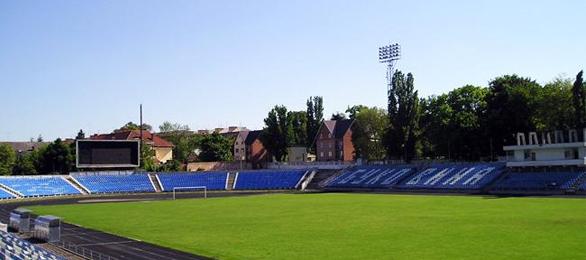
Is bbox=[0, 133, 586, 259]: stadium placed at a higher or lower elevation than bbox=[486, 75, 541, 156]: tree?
lower

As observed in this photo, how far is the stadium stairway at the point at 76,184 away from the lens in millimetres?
90938

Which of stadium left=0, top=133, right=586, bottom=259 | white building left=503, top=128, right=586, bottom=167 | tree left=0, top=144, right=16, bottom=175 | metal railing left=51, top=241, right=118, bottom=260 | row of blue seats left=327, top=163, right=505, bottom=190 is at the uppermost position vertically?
tree left=0, top=144, right=16, bottom=175

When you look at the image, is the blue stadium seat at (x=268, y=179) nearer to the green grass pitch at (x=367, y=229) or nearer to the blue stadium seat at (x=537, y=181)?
the blue stadium seat at (x=537, y=181)

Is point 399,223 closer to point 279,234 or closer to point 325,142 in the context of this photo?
point 279,234

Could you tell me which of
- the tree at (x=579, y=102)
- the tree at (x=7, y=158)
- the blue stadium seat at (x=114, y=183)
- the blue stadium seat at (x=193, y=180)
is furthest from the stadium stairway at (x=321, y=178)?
the tree at (x=7, y=158)

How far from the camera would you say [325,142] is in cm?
12475

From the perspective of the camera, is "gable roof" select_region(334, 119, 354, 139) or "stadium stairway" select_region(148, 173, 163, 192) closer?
"stadium stairway" select_region(148, 173, 163, 192)

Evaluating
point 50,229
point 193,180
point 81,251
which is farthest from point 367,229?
point 193,180

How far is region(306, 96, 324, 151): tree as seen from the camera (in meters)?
128

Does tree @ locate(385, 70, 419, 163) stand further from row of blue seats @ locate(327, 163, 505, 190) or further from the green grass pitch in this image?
the green grass pitch

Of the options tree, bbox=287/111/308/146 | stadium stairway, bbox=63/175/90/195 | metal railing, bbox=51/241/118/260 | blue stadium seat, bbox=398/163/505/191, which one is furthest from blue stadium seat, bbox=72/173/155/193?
metal railing, bbox=51/241/118/260

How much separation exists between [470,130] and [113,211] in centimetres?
5335

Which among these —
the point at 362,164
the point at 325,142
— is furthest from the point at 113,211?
the point at 325,142

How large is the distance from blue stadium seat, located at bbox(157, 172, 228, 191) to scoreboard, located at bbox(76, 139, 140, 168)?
9.54 meters
